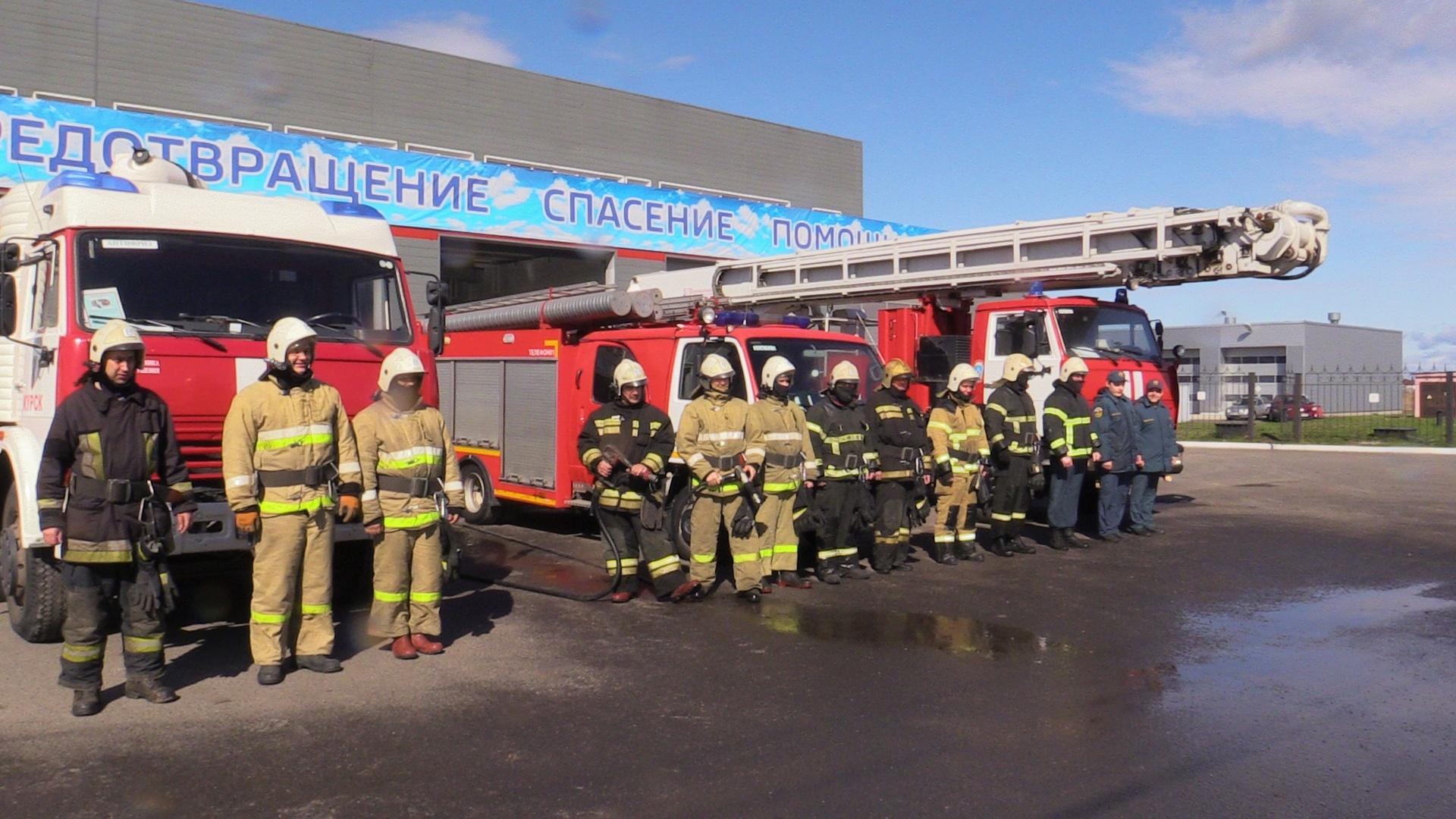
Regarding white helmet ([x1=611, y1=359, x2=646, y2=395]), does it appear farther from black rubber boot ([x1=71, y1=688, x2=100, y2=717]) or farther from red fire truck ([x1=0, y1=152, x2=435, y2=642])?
black rubber boot ([x1=71, y1=688, x2=100, y2=717])

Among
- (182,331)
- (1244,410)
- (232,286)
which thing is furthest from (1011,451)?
(1244,410)

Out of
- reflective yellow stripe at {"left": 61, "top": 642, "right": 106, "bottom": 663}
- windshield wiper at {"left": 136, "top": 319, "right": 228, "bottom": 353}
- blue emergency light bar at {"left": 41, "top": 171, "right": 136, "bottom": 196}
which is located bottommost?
reflective yellow stripe at {"left": 61, "top": 642, "right": 106, "bottom": 663}

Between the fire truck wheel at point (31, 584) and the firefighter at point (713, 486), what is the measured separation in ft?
13.2

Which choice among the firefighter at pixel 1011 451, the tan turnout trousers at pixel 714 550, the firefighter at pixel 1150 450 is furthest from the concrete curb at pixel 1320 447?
the tan turnout trousers at pixel 714 550

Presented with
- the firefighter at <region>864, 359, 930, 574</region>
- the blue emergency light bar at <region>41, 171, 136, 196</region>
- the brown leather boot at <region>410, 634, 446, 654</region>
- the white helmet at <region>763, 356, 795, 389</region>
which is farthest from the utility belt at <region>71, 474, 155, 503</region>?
the firefighter at <region>864, 359, 930, 574</region>

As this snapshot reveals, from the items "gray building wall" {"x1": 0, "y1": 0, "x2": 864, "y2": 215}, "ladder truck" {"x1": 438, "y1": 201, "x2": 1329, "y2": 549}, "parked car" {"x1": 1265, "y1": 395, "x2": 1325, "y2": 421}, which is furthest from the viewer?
"parked car" {"x1": 1265, "y1": 395, "x2": 1325, "y2": 421}

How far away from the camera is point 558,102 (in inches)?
963

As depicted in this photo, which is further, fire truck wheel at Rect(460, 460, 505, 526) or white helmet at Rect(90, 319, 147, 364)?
fire truck wheel at Rect(460, 460, 505, 526)

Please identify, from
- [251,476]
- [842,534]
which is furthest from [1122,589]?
[251,476]

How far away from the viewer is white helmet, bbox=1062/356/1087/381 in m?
10.6

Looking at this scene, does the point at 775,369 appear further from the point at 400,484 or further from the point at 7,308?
the point at 7,308

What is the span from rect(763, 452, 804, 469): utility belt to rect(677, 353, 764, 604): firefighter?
0.21 meters

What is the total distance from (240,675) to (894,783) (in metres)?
3.72

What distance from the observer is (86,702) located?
5391 millimetres
